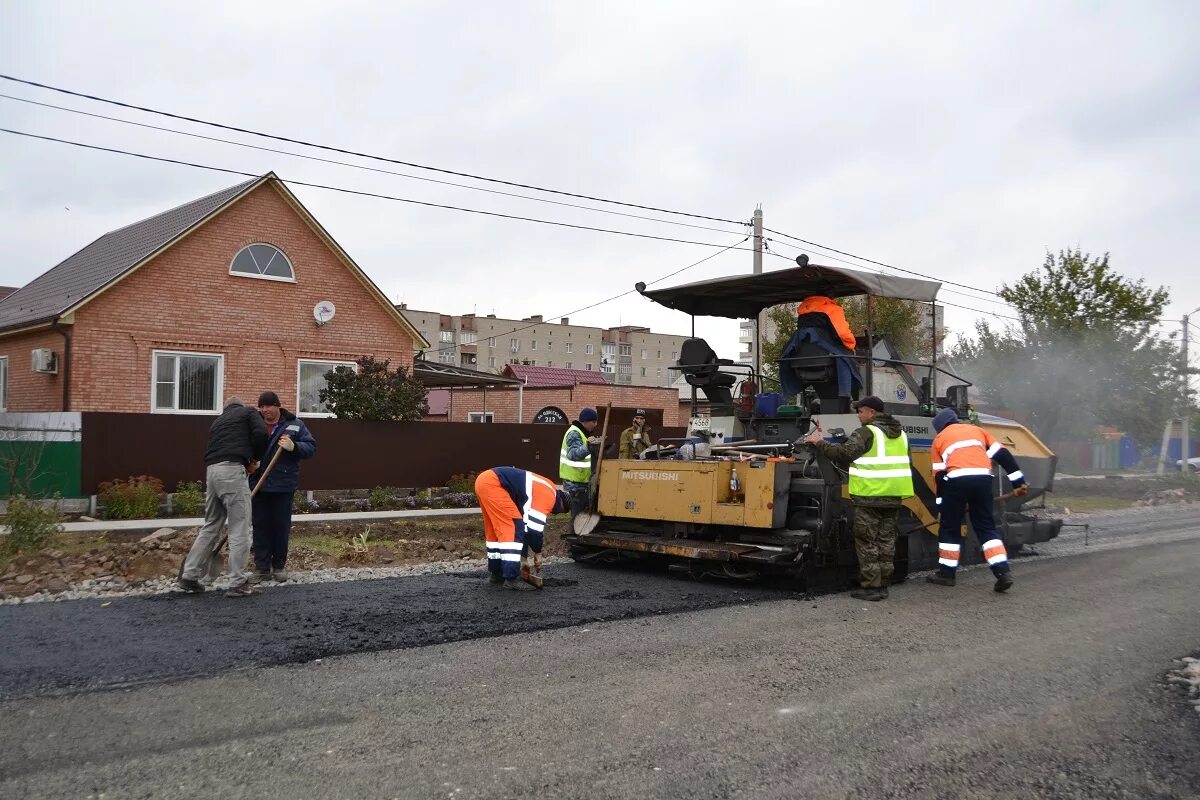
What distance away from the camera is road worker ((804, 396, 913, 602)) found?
8.52 metres

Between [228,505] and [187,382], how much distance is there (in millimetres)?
12496

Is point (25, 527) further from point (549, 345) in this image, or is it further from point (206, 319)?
point (549, 345)

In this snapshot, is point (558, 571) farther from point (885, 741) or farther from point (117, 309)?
point (117, 309)

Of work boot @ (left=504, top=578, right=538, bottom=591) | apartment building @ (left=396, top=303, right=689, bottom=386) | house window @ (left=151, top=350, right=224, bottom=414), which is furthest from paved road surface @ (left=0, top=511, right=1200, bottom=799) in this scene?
apartment building @ (left=396, top=303, right=689, bottom=386)

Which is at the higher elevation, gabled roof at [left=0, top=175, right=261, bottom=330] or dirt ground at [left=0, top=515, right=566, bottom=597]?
gabled roof at [left=0, top=175, right=261, bottom=330]

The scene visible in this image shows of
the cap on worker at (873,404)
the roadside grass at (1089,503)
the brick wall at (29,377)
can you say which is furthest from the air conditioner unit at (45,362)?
the roadside grass at (1089,503)

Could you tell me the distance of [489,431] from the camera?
19062 mm

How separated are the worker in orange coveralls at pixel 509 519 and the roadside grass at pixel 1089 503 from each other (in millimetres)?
14659

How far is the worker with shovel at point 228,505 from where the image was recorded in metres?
8.20

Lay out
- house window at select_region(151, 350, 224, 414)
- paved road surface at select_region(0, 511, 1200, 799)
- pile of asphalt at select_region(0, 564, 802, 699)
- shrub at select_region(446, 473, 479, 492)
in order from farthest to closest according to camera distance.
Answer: house window at select_region(151, 350, 224, 414), shrub at select_region(446, 473, 479, 492), pile of asphalt at select_region(0, 564, 802, 699), paved road surface at select_region(0, 511, 1200, 799)

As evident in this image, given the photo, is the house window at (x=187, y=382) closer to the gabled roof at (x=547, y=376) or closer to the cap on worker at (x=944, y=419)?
the cap on worker at (x=944, y=419)

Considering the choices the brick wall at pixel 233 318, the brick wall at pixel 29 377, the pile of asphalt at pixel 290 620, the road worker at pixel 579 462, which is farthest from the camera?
the brick wall at pixel 29 377

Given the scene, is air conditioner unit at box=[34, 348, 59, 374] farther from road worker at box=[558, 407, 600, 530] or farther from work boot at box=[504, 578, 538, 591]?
work boot at box=[504, 578, 538, 591]

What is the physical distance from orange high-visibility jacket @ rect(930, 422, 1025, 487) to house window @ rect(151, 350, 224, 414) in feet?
48.9
